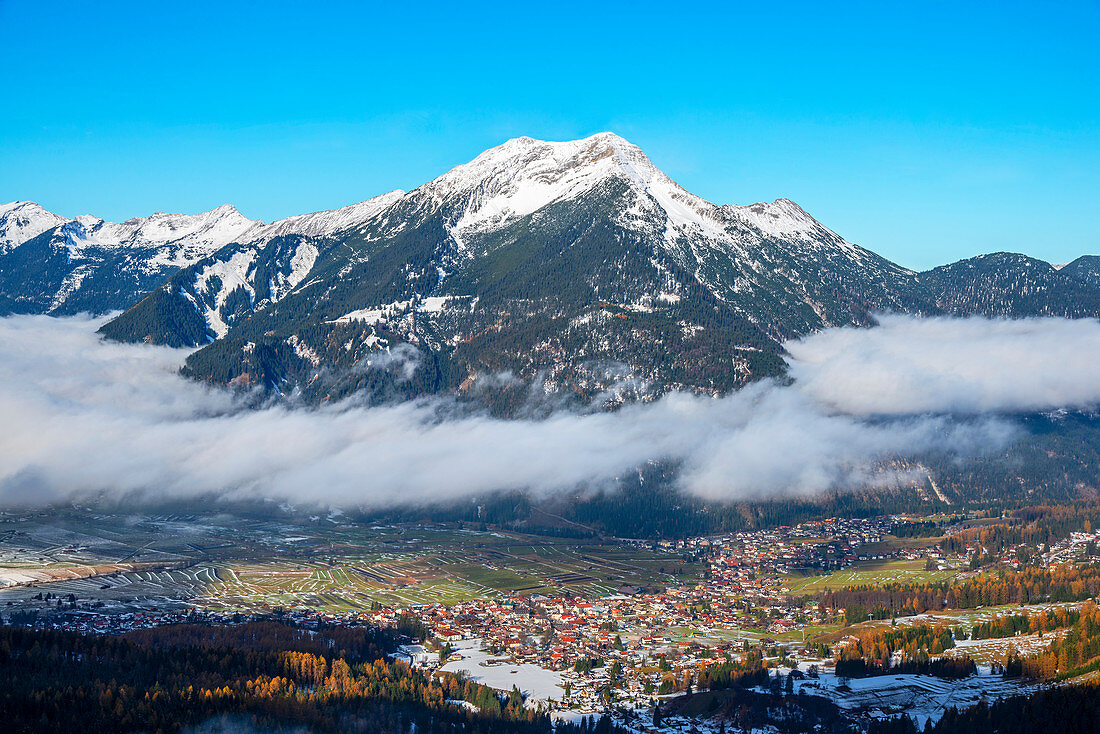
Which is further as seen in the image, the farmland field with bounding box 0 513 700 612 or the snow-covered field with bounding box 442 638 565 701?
the farmland field with bounding box 0 513 700 612

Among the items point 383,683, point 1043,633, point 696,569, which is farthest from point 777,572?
point 383,683

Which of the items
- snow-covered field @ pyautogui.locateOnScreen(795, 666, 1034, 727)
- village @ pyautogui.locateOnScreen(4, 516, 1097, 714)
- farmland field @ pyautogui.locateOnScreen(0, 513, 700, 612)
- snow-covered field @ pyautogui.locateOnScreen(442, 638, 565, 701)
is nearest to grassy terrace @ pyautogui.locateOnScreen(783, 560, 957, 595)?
village @ pyautogui.locateOnScreen(4, 516, 1097, 714)

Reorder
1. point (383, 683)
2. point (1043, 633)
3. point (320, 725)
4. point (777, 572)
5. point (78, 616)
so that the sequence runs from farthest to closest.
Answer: point (777, 572), point (78, 616), point (1043, 633), point (383, 683), point (320, 725)

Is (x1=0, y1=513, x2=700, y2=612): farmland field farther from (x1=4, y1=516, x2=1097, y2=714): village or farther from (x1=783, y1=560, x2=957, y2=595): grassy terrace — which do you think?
(x1=783, y1=560, x2=957, y2=595): grassy terrace

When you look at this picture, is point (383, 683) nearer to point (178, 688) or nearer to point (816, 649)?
point (178, 688)

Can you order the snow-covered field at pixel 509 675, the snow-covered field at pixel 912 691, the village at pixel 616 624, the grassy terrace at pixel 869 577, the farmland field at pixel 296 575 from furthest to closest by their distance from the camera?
the grassy terrace at pixel 869 577 < the farmland field at pixel 296 575 < the village at pixel 616 624 < the snow-covered field at pixel 509 675 < the snow-covered field at pixel 912 691

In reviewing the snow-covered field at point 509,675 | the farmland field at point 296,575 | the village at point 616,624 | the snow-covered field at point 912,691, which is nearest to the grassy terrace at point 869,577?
the village at point 616,624

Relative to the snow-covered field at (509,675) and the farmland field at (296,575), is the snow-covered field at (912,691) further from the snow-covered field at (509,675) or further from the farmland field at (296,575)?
the farmland field at (296,575)

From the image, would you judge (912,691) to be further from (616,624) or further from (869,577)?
(869,577)
